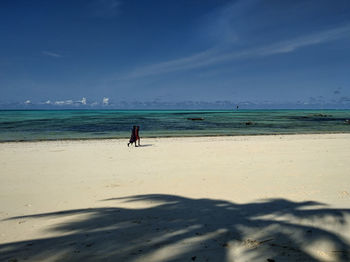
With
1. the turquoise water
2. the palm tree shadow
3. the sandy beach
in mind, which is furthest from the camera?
the turquoise water

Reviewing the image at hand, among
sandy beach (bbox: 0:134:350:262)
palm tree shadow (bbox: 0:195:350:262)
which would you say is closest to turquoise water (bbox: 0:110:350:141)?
sandy beach (bbox: 0:134:350:262)

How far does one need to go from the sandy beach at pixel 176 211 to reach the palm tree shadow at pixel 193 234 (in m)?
0.02

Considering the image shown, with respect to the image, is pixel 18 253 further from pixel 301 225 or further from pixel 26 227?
pixel 301 225

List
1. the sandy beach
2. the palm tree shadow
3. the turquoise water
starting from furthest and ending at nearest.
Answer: the turquoise water
the sandy beach
the palm tree shadow

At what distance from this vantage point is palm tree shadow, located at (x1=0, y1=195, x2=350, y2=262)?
3.65 metres

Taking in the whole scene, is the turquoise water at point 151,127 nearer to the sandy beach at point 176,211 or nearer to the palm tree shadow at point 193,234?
the sandy beach at point 176,211

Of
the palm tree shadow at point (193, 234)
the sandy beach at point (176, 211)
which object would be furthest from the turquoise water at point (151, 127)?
the palm tree shadow at point (193, 234)

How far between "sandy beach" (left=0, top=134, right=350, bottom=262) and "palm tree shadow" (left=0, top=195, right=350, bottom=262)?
0.02 meters

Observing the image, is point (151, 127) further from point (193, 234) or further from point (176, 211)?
point (193, 234)

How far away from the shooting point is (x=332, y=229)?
4453mm

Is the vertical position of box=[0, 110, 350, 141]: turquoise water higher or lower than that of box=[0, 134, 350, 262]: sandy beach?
lower

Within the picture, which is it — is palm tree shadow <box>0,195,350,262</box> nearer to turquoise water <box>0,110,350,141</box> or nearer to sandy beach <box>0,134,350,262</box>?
sandy beach <box>0,134,350,262</box>

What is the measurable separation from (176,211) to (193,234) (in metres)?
1.20

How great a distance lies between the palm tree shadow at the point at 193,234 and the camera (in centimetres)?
365
